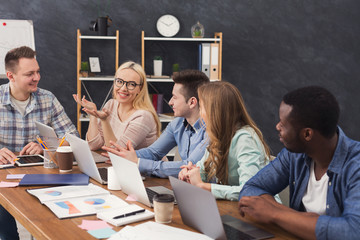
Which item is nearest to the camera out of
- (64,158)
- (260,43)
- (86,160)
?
(86,160)

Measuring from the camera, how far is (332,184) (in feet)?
4.52

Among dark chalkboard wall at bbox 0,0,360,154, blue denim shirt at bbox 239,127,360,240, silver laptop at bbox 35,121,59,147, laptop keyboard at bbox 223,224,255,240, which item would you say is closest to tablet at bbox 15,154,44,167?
silver laptop at bbox 35,121,59,147

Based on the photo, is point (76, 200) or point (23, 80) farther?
point (23, 80)

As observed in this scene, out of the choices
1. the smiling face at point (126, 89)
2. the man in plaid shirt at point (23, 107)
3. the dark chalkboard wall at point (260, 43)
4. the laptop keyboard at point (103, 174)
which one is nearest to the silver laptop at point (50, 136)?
the man in plaid shirt at point (23, 107)

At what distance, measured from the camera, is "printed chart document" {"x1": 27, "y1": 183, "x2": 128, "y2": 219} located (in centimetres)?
148

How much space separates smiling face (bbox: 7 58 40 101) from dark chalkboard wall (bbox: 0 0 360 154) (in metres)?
1.89

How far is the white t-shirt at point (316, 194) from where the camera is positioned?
144 cm

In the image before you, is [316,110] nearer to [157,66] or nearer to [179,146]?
[179,146]

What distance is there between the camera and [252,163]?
171 centimetres

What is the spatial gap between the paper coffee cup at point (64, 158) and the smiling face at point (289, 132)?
1107mm

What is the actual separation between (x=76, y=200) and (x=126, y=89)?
1.32m

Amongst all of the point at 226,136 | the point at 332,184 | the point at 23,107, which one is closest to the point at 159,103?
the point at 23,107

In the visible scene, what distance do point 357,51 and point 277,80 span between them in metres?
1.00

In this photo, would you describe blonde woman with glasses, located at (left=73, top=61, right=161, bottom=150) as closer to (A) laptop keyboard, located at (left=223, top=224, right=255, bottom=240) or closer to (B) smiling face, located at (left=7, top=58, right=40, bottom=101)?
(B) smiling face, located at (left=7, top=58, right=40, bottom=101)
